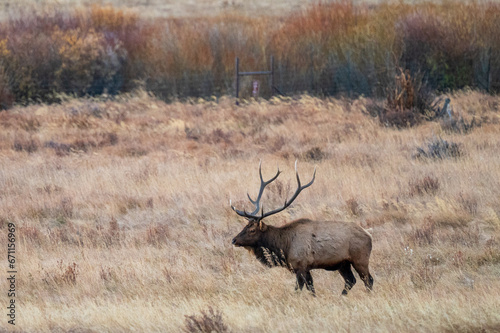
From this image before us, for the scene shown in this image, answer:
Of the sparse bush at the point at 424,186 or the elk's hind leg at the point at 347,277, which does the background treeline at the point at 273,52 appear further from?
the elk's hind leg at the point at 347,277

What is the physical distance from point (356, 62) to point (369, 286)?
19.6 metres

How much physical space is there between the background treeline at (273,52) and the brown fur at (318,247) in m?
17.1

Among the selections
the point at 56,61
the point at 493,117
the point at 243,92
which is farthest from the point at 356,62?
the point at 56,61

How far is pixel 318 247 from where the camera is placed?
6672 mm

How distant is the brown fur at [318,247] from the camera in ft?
21.8

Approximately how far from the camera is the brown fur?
665 cm

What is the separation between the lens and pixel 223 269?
8023 millimetres

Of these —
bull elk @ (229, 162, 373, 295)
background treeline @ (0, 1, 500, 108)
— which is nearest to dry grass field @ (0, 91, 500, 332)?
bull elk @ (229, 162, 373, 295)

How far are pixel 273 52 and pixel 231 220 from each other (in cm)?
1783

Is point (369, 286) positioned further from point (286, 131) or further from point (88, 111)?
point (88, 111)

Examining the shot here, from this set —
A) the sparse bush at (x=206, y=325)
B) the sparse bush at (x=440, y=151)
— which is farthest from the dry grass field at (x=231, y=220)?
the sparse bush at (x=440, y=151)

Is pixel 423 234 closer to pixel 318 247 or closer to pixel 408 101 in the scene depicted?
pixel 318 247

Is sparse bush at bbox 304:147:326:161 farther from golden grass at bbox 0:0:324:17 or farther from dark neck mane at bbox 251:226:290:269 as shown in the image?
golden grass at bbox 0:0:324:17

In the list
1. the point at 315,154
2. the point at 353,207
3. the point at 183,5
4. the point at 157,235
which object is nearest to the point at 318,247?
the point at 157,235
